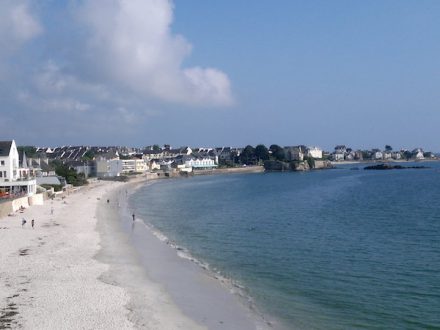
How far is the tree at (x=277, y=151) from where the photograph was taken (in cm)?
16262

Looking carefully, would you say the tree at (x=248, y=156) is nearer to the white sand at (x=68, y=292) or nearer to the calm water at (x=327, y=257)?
the calm water at (x=327, y=257)

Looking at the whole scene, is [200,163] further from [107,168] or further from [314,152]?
[314,152]

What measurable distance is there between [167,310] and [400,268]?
10.4 m

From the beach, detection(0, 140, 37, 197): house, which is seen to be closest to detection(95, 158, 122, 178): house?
detection(0, 140, 37, 197): house

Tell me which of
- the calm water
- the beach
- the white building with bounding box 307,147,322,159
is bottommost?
the calm water

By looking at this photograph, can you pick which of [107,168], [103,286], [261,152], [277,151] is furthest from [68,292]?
[277,151]

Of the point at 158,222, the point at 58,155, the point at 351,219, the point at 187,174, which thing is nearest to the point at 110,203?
the point at 158,222

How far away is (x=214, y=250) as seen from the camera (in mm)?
24953

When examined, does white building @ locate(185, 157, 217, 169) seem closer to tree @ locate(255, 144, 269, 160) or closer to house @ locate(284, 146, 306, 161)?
tree @ locate(255, 144, 269, 160)

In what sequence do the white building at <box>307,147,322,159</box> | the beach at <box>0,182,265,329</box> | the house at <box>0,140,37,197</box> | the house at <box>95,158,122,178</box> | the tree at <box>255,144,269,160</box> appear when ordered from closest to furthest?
the beach at <box>0,182,265,329</box>, the house at <box>0,140,37,197</box>, the house at <box>95,158,122,178</box>, the tree at <box>255,144,269,160</box>, the white building at <box>307,147,322,159</box>

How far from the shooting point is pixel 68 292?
51.7 feet

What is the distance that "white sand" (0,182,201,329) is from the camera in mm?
13109

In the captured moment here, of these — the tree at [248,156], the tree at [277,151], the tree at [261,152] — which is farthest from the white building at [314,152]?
the tree at [248,156]

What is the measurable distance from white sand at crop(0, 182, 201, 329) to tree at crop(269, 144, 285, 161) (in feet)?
453
